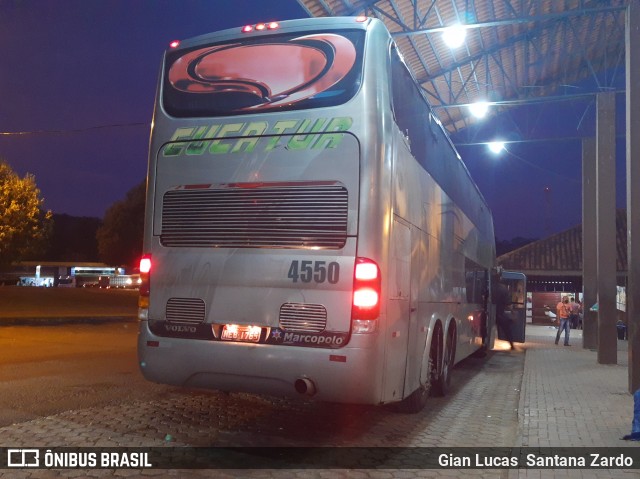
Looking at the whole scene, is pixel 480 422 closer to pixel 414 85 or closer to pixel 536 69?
pixel 414 85

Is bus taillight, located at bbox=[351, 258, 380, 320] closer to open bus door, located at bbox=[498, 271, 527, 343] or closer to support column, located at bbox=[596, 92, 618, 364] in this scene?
support column, located at bbox=[596, 92, 618, 364]

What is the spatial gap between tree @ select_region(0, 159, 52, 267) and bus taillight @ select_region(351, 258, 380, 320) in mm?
26732

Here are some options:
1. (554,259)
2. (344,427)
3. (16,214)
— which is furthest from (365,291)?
(554,259)

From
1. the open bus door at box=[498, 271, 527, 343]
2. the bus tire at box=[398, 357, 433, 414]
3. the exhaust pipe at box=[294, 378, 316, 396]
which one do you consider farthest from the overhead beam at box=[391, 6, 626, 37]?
the open bus door at box=[498, 271, 527, 343]

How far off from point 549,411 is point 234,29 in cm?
637

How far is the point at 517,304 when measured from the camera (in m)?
22.1

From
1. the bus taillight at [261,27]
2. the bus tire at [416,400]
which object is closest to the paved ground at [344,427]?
the bus tire at [416,400]

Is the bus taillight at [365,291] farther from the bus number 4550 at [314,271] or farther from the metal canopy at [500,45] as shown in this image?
the metal canopy at [500,45]

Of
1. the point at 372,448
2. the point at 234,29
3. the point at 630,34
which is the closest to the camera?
the point at 372,448

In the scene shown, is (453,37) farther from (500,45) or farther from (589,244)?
(589,244)

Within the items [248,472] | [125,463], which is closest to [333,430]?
[248,472]

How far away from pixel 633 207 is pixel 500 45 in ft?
31.3

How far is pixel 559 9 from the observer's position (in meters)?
17.9

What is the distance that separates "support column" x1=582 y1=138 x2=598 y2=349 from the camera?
19594 millimetres
